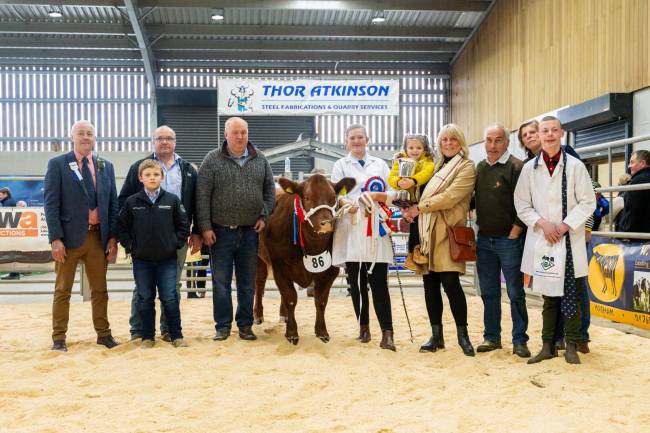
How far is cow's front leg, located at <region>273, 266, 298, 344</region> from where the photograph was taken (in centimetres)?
459

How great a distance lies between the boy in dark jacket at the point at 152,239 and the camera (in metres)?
4.35

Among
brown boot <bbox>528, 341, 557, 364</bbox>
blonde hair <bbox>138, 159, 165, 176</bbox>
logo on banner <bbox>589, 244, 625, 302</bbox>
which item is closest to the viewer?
brown boot <bbox>528, 341, 557, 364</bbox>

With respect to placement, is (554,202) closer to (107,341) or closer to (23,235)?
(107,341)

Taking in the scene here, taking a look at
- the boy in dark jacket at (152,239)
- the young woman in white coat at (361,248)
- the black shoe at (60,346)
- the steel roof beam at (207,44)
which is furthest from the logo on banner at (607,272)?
the steel roof beam at (207,44)

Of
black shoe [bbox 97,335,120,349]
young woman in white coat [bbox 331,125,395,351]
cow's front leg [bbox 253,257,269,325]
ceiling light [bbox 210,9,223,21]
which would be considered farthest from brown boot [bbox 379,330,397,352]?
ceiling light [bbox 210,9,223,21]

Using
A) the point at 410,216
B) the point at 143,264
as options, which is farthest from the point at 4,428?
the point at 410,216

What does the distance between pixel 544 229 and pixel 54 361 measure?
3.33 metres

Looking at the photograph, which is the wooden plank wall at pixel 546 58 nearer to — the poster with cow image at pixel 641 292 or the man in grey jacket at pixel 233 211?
the poster with cow image at pixel 641 292

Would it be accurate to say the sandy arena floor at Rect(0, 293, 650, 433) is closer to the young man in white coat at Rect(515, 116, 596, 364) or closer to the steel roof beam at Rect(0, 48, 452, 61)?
the young man in white coat at Rect(515, 116, 596, 364)

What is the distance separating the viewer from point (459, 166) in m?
4.12

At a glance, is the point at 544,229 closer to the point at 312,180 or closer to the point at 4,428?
the point at 312,180

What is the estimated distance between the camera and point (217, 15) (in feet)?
49.5

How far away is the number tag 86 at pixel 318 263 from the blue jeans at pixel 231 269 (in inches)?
18.8

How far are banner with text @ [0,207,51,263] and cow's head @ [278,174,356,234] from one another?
14.4 ft
